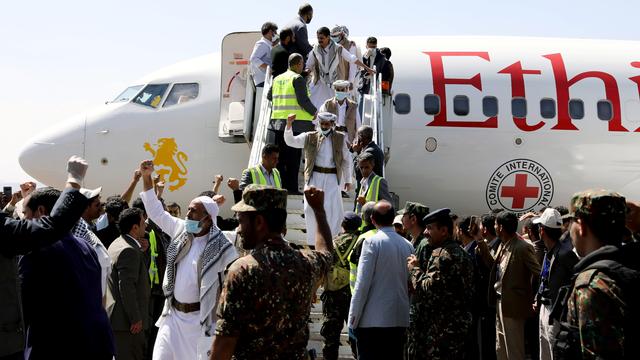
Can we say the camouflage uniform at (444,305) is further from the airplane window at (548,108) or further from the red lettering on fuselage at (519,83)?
the airplane window at (548,108)

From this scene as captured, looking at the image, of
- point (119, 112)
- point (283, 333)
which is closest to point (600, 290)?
point (283, 333)

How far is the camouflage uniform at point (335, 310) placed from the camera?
923 cm

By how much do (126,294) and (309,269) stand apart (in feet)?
13.2

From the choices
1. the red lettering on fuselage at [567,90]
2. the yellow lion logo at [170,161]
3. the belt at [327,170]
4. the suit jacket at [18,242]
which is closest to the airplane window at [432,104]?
the red lettering on fuselage at [567,90]

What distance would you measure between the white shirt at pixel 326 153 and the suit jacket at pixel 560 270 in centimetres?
315

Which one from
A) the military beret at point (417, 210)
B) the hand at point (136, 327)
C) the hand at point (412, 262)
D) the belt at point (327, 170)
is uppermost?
the belt at point (327, 170)

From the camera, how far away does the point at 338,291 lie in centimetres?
935

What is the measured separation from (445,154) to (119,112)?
5.93 m

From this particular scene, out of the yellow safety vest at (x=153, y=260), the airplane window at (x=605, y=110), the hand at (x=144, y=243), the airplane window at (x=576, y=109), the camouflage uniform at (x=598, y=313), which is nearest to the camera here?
the camouflage uniform at (x=598, y=313)

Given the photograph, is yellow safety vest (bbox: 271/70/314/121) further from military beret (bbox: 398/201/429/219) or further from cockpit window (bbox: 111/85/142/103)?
cockpit window (bbox: 111/85/142/103)

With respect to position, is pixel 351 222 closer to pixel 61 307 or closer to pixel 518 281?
pixel 518 281

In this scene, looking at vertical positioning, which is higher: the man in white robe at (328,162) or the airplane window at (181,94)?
the airplane window at (181,94)

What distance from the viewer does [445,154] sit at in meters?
16.4

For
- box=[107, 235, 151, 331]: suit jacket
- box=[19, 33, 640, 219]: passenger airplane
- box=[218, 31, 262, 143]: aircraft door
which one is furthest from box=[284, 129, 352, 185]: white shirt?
box=[19, 33, 640, 219]: passenger airplane
